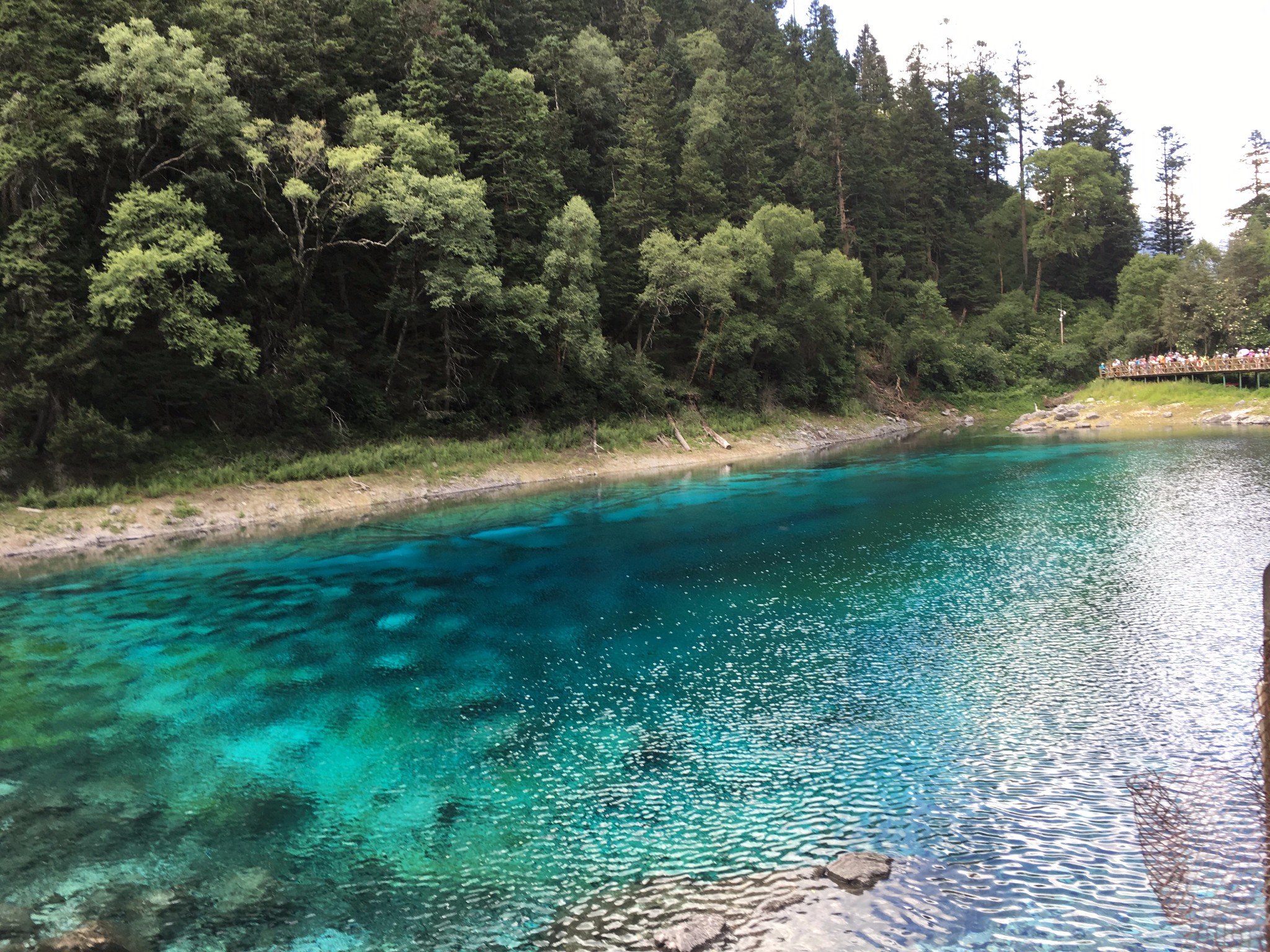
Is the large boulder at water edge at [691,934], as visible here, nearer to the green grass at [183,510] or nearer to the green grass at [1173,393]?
the green grass at [183,510]

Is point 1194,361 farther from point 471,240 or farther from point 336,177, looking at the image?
point 336,177

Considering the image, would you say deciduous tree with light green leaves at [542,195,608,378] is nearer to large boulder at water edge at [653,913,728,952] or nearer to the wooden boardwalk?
large boulder at water edge at [653,913,728,952]

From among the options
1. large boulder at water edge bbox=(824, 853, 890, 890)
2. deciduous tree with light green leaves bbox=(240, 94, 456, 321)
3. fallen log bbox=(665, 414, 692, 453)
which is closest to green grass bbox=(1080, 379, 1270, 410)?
fallen log bbox=(665, 414, 692, 453)

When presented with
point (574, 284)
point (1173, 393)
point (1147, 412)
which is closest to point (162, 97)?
point (574, 284)

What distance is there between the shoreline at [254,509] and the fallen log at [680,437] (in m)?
2.15

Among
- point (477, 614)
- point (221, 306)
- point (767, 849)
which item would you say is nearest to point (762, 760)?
point (767, 849)

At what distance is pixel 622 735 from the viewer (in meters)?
9.64

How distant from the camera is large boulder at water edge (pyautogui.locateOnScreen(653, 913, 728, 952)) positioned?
5668 millimetres

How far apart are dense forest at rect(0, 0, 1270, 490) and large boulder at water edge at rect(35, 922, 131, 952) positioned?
81.1 feet

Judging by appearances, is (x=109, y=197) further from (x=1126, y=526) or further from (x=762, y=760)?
(x=1126, y=526)

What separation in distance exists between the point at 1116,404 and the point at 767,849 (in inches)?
2537

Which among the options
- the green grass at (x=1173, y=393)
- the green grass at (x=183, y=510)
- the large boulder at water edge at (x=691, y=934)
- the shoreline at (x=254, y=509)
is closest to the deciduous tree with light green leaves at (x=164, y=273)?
the green grass at (x=183, y=510)

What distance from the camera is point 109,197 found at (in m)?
29.5

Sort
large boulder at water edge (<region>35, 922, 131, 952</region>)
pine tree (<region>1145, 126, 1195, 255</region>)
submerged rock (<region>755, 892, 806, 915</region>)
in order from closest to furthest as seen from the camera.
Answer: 1. large boulder at water edge (<region>35, 922, 131, 952</region>)
2. submerged rock (<region>755, 892, 806, 915</region>)
3. pine tree (<region>1145, 126, 1195, 255</region>)
